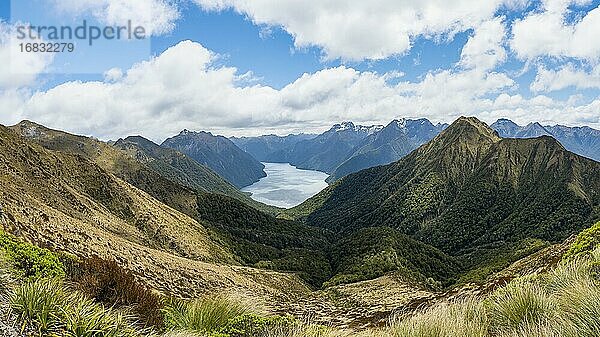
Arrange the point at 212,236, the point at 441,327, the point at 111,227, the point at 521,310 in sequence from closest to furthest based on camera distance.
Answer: the point at 441,327
the point at 521,310
the point at 111,227
the point at 212,236

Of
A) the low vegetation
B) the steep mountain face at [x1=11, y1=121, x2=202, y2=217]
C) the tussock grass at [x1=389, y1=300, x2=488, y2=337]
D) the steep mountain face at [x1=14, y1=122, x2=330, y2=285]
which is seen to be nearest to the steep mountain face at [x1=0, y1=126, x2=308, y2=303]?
the low vegetation

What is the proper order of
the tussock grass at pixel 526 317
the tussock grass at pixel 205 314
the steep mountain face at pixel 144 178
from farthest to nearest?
the steep mountain face at pixel 144 178
the tussock grass at pixel 205 314
the tussock grass at pixel 526 317

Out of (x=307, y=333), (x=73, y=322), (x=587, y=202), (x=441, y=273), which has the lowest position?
(x=441, y=273)

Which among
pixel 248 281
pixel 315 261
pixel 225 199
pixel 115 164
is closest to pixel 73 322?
pixel 248 281

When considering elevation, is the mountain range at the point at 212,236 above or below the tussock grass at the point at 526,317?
below

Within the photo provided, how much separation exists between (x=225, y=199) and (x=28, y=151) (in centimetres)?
8970

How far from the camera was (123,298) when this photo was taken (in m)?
8.45

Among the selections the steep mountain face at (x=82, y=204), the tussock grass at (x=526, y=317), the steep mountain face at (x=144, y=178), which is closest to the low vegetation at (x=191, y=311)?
the tussock grass at (x=526, y=317)

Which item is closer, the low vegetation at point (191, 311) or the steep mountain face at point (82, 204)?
the low vegetation at point (191, 311)

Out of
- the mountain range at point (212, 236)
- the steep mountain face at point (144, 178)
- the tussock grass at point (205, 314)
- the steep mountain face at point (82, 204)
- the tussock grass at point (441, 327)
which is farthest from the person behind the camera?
the steep mountain face at point (144, 178)

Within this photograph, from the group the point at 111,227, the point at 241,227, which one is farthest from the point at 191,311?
the point at 241,227

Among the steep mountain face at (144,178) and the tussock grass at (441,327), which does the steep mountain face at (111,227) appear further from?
the steep mountain face at (144,178)

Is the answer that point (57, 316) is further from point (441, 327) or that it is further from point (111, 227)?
point (111, 227)

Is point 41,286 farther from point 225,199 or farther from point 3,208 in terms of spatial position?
point 225,199
